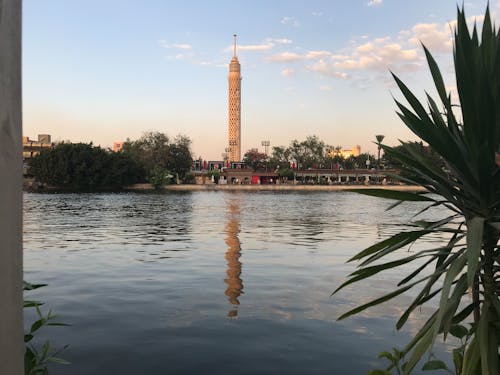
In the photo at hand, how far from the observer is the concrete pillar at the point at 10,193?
5.40ft

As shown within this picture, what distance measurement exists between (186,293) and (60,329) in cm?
244

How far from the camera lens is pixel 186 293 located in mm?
8086

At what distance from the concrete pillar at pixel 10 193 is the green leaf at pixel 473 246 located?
172 centimetres

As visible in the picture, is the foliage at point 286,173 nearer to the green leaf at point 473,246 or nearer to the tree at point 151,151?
the tree at point 151,151

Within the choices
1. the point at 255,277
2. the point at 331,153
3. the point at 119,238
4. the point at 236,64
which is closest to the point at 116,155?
the point at 331,153

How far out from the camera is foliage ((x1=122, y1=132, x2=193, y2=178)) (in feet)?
311

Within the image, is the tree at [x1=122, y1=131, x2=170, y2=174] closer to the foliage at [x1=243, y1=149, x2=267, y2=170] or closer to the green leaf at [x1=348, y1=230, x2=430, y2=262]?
the foliage at [x1=243, y1=149, x2=267, y2=170]

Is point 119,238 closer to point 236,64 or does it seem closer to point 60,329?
point 60,329

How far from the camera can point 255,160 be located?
11900 centimetres

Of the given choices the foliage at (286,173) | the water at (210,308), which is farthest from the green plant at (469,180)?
the foliage at (286,173)

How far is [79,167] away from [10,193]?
84.8 meters

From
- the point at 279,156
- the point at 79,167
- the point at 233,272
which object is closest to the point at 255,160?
the point at 279,156

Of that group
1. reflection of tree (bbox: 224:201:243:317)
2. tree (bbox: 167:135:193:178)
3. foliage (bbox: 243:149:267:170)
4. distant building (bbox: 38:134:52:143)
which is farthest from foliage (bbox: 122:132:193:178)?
reflection of tree (bbox: 224:201:243:317)

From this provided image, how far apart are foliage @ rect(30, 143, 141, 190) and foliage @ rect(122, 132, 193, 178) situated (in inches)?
243
